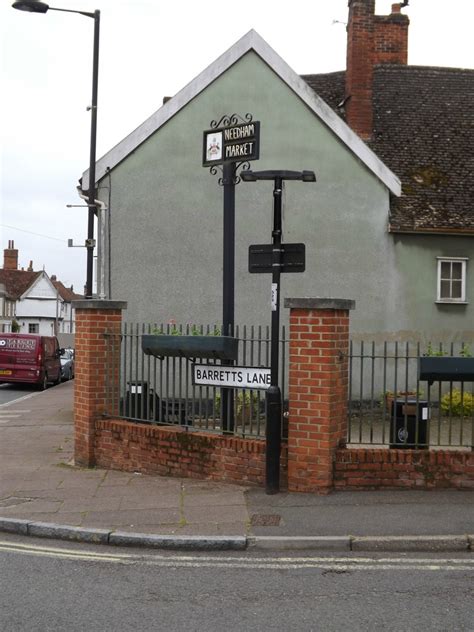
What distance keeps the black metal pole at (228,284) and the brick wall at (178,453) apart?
0.32m

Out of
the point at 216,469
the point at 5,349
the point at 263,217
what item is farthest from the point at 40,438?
the point at 5,349

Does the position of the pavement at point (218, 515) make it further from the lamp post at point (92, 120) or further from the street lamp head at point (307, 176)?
the lamp post at point (92, 120)

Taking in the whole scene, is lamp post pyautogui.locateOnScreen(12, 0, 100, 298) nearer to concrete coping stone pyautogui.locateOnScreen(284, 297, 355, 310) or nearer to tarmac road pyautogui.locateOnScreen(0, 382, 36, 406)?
tarmac road pyautogui.locateOnScreen(0, 382, 36, 406)

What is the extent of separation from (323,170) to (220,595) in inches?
531

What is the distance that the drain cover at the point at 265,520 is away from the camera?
7199 millimetres

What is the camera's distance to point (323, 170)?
1764 centimetres

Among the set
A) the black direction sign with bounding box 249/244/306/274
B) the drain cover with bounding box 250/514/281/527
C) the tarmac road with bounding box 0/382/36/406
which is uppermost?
the black direction sign with bounding box 249/244/306/274

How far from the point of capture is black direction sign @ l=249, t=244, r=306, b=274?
8.41 meters

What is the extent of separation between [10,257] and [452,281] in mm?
69506

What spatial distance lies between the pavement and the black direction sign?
8.24ft

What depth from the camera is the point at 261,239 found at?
58.6ft

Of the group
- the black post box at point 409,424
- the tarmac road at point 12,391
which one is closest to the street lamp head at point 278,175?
the black post box at point 409,424

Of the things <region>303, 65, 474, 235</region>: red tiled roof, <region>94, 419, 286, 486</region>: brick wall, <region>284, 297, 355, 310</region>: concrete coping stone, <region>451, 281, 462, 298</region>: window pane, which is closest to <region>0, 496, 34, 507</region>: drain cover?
<region>94, 419, 286, 486</region>: brick wall

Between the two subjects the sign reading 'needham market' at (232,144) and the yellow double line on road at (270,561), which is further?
the sign reading 'needham market' at (232,144)
